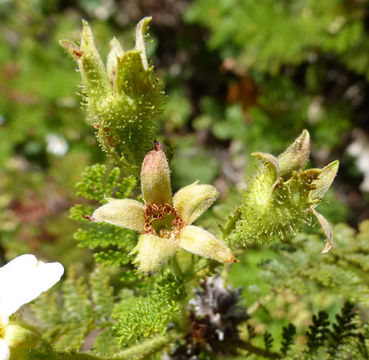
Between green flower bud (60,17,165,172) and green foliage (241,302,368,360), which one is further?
green foliage (241,302,368,360)

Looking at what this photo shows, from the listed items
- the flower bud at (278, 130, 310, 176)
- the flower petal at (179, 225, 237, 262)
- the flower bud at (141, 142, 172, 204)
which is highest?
the flower bud at (141, 142, 172, 204)

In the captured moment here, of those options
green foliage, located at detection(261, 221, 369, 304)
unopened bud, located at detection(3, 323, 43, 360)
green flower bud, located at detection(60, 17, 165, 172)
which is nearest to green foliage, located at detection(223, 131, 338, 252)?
green flower bud, located at detection(60, 17, 165, 172)

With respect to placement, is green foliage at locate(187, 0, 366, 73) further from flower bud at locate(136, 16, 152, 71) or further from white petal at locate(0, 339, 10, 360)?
white petal at locate(0, 339, 10, 360)

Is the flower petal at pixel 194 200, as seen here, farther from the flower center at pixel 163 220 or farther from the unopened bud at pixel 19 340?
the unopened bud at pixel 19 340

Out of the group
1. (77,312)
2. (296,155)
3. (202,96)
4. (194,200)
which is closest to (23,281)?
(194,200)

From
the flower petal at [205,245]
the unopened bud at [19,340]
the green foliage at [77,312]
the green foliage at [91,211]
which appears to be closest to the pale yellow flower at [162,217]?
the flower petal at [205,245]

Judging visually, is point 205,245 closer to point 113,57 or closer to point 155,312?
point 155,312

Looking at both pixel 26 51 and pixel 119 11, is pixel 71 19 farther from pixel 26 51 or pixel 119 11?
pixel 26 51
